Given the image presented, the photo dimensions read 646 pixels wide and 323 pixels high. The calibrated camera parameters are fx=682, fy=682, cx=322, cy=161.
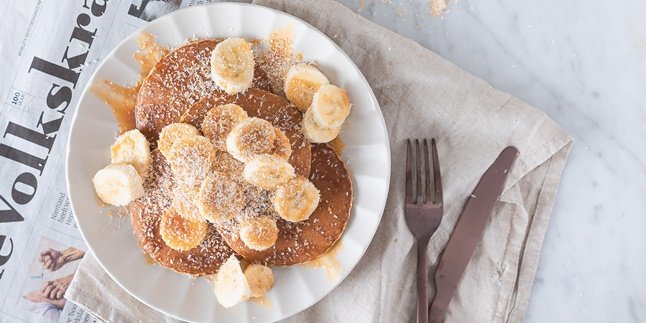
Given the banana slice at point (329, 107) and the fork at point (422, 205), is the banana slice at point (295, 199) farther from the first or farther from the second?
the fork at point (422, 205)

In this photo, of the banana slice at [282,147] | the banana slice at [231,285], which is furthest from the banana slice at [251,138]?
the banana slice at [231,285]

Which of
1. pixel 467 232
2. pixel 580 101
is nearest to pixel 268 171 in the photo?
pixel 467 232

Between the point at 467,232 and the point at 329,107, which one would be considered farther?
the point at 467,232

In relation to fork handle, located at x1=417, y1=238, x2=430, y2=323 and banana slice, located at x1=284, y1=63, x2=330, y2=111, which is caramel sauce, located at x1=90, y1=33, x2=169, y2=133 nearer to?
banana slice, located at x1=284, y1=63, x2=330, y2=111

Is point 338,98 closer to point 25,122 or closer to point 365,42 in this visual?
point 365,42

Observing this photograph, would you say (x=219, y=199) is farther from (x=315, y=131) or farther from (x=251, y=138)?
(x=315, y=131)

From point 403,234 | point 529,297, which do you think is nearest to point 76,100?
point 403,234

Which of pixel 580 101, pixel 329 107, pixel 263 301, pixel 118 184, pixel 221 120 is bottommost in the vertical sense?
pixel 263 301

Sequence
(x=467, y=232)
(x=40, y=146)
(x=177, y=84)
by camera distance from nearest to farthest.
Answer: (x=177, y=84) < (x=467, y=232) < (x=40, y=146)
